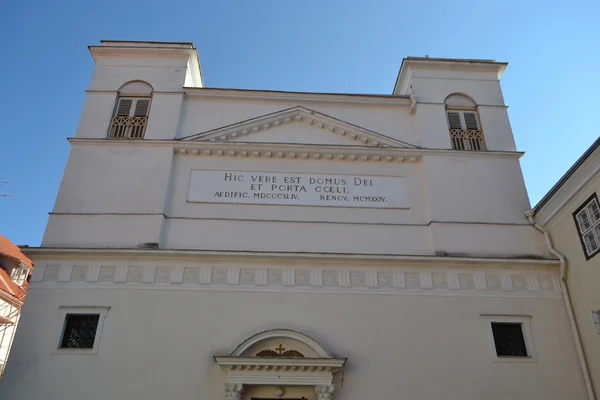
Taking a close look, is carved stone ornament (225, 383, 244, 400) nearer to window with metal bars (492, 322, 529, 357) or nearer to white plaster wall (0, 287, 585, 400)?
white plaster wall (0, 287, 585, 400)

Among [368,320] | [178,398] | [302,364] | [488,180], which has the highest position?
[488,180]

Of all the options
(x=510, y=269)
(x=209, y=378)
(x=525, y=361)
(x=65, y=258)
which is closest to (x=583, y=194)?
(x=510, y=269)

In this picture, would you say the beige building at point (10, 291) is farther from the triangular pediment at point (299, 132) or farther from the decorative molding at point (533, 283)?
the decorative molding at point (533, 283)

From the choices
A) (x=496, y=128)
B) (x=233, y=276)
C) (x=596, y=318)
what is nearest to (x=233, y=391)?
(x=233, y=276)

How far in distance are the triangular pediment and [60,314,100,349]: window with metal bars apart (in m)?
5.87

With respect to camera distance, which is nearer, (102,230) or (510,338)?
(510,338)

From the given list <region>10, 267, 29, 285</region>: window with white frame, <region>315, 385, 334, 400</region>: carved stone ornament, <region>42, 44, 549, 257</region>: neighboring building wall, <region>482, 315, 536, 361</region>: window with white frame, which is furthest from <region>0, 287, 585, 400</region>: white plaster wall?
<region>10, 267, 29, 285</region>: window with white frame

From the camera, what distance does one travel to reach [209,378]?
11.9 meters

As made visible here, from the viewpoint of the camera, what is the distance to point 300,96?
16453 mm

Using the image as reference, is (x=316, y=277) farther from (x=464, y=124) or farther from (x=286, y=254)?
(x=464, y=124)

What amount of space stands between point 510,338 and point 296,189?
670cm

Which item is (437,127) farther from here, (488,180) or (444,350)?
(444,350)

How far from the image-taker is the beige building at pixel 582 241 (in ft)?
39.1

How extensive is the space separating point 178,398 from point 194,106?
340 inches
